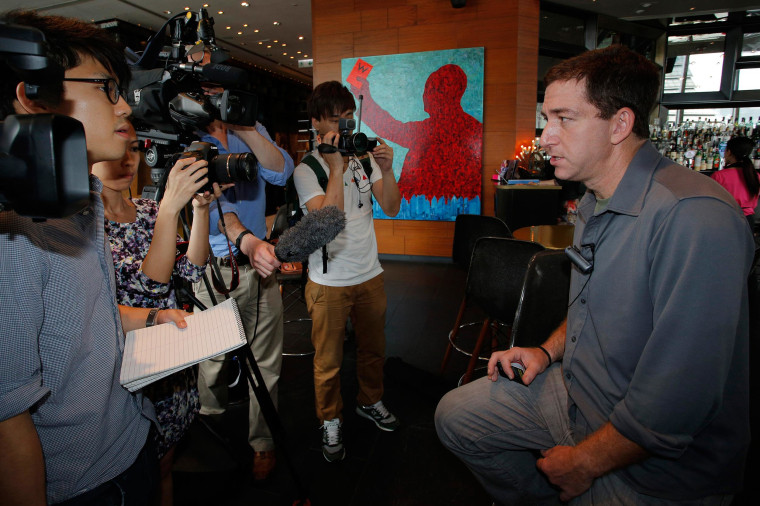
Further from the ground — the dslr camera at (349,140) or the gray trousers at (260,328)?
the dslr camera at (349,140)

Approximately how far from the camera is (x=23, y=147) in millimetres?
441

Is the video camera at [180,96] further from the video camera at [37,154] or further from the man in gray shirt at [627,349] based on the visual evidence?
the man in gray shirt at [627,349]

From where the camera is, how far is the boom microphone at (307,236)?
1.02 metres

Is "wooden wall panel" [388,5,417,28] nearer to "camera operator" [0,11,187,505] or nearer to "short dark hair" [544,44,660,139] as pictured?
"short dark hair" [544,44,660,139]

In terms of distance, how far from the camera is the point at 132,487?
0.87 meters

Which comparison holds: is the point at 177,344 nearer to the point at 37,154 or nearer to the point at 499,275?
the point at 37,154

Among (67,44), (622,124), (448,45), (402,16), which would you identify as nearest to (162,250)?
(67,44)

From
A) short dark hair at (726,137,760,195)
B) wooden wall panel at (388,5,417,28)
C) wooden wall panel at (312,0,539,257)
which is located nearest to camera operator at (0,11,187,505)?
wooden wall panel at (312,0,539,257)

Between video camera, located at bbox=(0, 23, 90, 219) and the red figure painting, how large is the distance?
5.00 metres

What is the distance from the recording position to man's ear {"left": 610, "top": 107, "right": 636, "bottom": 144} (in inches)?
41.0

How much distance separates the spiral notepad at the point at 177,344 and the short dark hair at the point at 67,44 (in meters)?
0.51

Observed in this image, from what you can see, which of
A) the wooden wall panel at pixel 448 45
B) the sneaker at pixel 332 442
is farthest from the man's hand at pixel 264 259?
the wooden wall panel at pixel 448 45

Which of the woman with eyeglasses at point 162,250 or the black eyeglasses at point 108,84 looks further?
the woman with eyeglasses at point 162,250

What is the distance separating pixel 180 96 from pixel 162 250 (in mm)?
414
